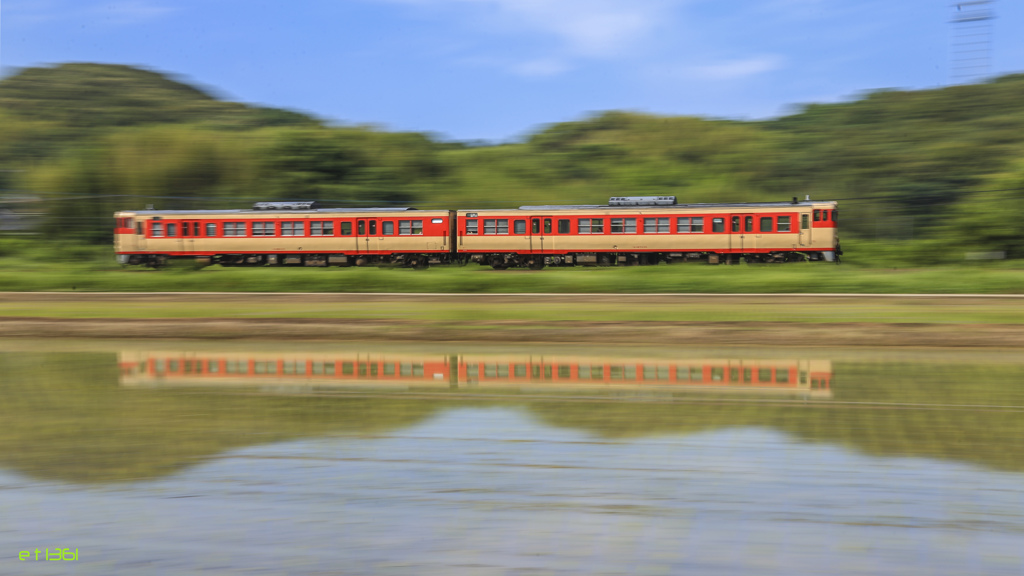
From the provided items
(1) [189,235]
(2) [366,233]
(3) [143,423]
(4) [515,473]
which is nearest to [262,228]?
(1) [189,235]

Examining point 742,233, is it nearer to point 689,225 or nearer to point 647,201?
point 689,225

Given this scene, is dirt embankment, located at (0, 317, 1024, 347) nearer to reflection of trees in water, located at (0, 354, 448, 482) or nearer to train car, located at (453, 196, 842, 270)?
reflection of trees in water, located at (0, 354, 448, 482)

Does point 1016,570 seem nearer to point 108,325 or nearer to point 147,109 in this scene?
point 108,325

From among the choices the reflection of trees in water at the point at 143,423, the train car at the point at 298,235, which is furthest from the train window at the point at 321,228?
the reflection of trees in water at the point at 143,423

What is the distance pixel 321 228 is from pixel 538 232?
9955 mm

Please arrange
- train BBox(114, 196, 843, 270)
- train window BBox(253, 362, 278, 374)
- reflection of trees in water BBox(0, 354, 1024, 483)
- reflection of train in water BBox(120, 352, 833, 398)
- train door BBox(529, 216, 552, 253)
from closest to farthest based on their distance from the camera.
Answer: reflection of trees in water BBox(0, 354, 1024, 483) → reflection of train in water BBox(120, 352, 833, 398) → train window BBox(253, 362, 278, 374) → train BBox(114, 196, 843, 270) → train door BBox(529, 216, 552, 253)

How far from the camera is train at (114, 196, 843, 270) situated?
118 feet

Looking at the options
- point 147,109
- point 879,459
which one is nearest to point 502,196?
point 879,459

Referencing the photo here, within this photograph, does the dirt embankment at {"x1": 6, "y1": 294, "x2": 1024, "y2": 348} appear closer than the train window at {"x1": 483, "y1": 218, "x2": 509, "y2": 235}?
Yes

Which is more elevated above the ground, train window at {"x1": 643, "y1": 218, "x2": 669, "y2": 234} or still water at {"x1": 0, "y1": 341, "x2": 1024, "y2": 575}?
train window at {"x1": 643, "y1": 218, "x2": 669, "y2": 234}

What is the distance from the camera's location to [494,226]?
38562mm

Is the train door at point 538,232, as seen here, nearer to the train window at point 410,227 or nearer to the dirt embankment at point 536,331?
the train window at point 410,227

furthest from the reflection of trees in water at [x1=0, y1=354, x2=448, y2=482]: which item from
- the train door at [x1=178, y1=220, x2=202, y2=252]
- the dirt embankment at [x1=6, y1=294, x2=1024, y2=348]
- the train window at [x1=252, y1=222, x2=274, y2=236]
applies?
the train door at [x1=178, y1=220, x2=202, y2=252]

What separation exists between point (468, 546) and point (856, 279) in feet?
81.1
